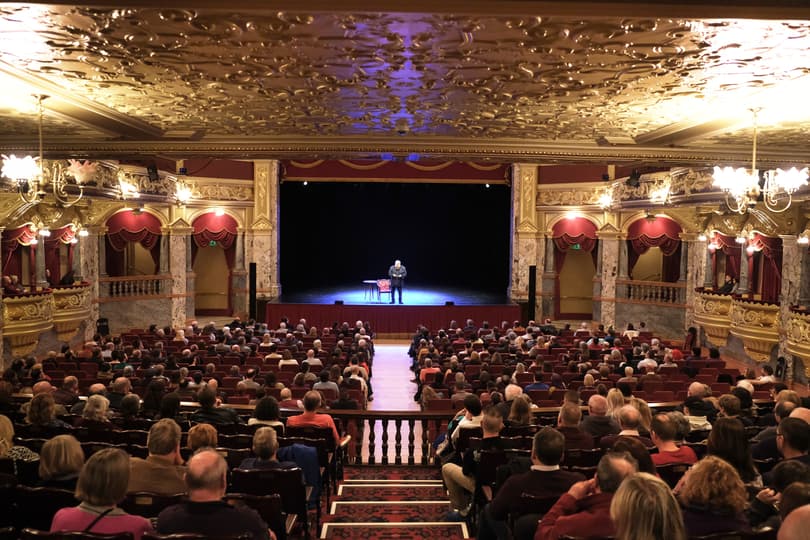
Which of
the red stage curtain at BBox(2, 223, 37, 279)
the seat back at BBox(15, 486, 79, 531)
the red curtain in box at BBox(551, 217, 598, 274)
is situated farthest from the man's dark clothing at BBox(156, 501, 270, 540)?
the red curtain in box at BBox(551, 217, 598, 274)

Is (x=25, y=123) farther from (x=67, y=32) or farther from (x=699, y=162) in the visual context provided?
(x=699, y=162)

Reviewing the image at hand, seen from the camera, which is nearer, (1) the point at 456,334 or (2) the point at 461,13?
(2) the point at 461,13

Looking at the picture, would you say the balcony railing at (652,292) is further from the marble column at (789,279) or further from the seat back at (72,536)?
the seat back at (72,536)

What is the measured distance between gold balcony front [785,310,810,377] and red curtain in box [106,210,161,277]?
18.1 metres

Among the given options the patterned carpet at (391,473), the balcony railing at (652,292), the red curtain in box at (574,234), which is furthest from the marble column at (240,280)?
the patterned carpet at (391,473)

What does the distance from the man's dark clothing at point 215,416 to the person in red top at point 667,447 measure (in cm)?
399

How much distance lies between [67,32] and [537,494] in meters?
4.22

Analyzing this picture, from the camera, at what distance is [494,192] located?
27.7 metres

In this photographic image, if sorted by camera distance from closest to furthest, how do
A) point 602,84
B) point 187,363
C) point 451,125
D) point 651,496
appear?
1. point 651,496
2. point 602,84
3. point 451,125
4. point 187,363

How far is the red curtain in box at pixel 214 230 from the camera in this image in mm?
23219

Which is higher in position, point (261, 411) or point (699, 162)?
point (699, 162)

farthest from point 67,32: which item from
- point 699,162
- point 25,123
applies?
point 699,162

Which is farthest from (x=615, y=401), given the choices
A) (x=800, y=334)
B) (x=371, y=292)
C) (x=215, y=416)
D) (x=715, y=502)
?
(x=371, y=292)

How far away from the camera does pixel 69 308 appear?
16578 millimetres
